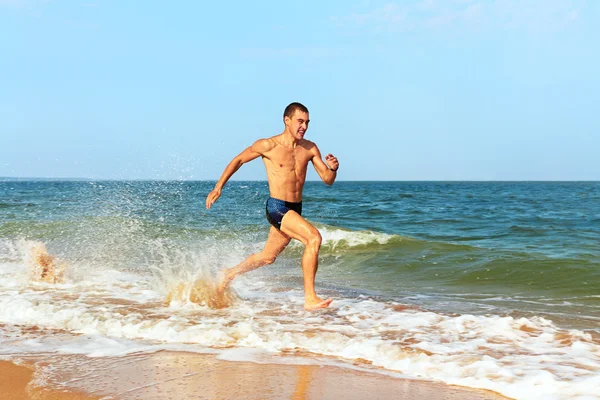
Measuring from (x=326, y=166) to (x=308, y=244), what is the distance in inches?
34.1

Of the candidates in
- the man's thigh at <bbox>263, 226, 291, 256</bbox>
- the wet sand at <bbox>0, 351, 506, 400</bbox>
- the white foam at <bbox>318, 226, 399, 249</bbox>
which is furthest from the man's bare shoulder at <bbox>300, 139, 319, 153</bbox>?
the white foam at <bbox>318, 226, 399, 249</bbox>

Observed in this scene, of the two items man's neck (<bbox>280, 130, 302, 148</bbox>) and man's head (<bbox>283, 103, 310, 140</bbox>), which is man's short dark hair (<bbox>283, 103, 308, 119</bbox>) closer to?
man's head (<bbox>283, 103, 310, 140</bbox>)

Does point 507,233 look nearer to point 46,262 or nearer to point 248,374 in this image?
point 46,262

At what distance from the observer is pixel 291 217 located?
6180 millimetres

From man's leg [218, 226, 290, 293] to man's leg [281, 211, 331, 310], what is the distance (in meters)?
0.27

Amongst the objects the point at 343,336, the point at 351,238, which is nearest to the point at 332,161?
the point at 343,336

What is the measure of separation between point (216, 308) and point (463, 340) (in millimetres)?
2641

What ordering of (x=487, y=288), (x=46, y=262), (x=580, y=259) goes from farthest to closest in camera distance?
(x=580, y=259)
(x=487, y=288)
(x=46, y=262)

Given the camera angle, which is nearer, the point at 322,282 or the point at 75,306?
the point at 75,306

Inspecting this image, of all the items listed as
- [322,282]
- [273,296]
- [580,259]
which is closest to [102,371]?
[273,296]

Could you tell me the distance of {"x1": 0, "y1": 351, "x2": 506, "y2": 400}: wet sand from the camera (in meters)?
→ 3.74

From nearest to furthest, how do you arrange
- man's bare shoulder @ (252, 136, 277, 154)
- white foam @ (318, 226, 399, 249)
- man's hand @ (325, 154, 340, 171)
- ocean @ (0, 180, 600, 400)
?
ocean @ (0, 180, 600, 400)
man's hand @ (325, 154, 340, 171)
man's bare shoulder @ (252, 136, 277, 154)
white foam @ (318, 226, 399, 249)

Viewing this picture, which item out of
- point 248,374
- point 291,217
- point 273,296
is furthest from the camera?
point 273,296

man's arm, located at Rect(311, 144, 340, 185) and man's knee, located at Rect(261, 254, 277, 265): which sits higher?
man's arm, located at Rect(311, 144, 340, 185)
